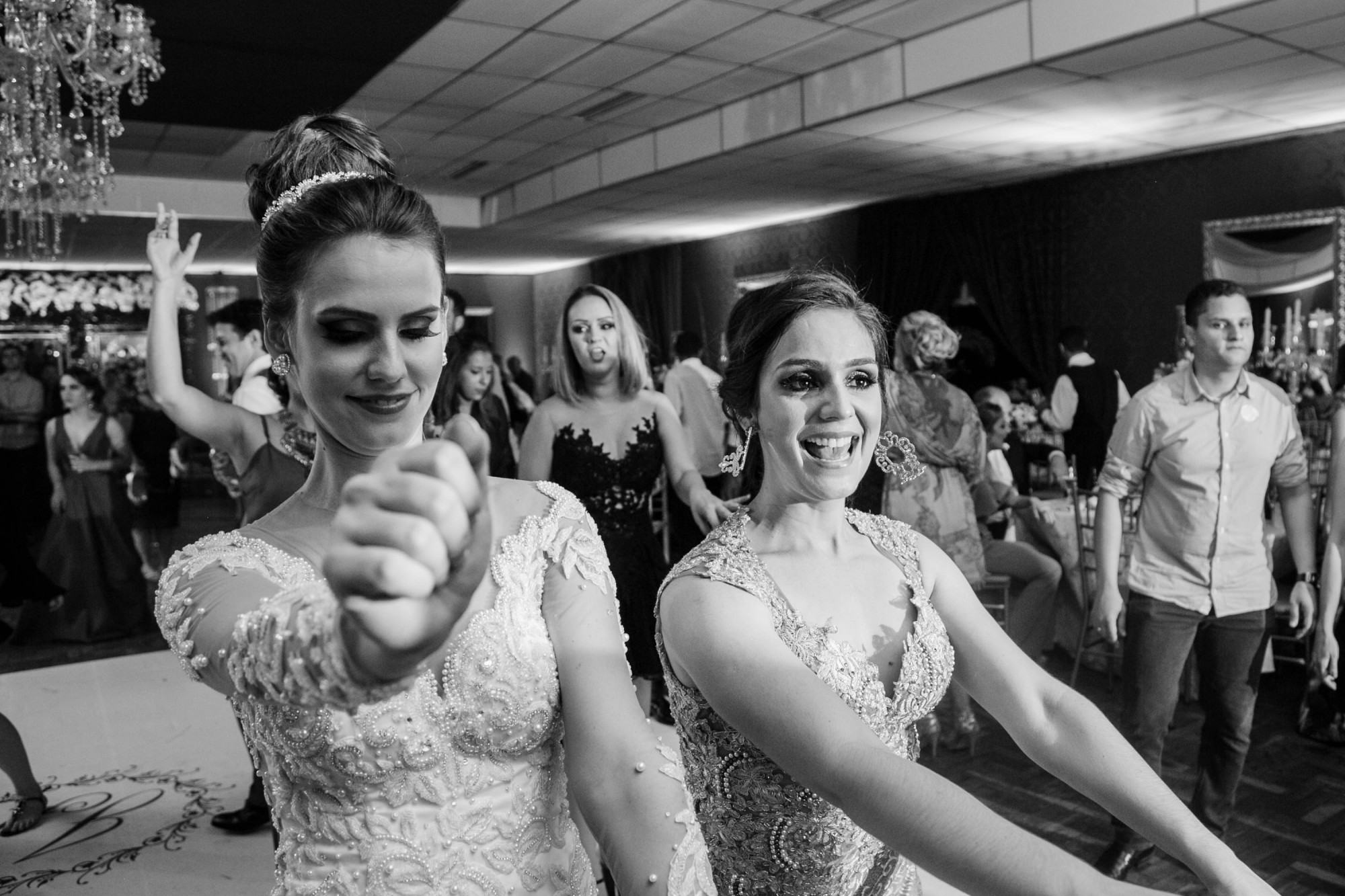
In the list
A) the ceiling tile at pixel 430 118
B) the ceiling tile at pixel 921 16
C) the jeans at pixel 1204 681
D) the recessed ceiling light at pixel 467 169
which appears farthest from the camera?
the recessed ceiling light at pixel 467 169

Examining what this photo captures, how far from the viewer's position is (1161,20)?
4.50 meters

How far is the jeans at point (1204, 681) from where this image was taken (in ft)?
9.25

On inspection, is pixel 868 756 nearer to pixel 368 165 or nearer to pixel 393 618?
pixel 393 618

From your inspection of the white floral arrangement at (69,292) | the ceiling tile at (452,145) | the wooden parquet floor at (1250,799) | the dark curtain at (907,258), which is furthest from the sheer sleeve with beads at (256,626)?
the white floral arrangement at (69,292)

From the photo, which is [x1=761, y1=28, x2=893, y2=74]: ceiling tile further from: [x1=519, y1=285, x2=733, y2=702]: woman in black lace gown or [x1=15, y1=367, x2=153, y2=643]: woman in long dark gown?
[x1=15, y1=367, x2=153, y2=643]: woman in long dark gown

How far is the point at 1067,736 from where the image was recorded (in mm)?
1388

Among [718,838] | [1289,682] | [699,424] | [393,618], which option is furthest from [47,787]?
[1289,682]

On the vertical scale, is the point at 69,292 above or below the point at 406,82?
below

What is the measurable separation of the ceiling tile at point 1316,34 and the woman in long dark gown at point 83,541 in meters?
6.63

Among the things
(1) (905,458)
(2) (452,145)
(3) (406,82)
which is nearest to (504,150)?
(2) (452,145)

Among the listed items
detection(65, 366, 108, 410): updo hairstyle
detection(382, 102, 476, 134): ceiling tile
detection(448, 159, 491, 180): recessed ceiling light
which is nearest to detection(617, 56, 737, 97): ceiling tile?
detection(382, 102, 476, 134): ceiling tile

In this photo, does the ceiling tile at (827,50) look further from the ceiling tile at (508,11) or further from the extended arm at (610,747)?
the extended arm at (610,747)

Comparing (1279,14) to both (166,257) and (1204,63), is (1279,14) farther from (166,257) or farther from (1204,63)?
(166,257)

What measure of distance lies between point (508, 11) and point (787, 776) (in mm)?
4538
